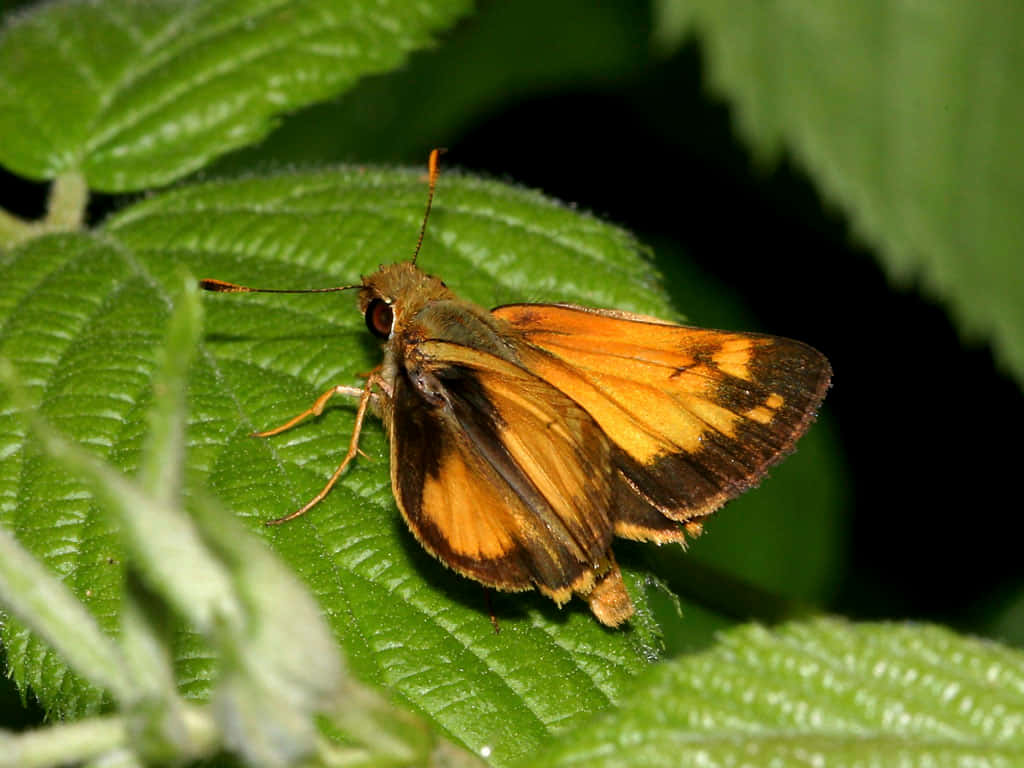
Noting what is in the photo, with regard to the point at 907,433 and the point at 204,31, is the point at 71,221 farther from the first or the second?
the point at 907,433

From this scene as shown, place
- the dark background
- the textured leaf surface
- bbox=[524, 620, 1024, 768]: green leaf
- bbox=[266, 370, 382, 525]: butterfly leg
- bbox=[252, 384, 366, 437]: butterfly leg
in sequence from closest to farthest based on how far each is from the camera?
bbox=[524, 620, 1024, 768]: green leaf → the textured leaf surface → bbox=[266, 370, 382, 525]: butterfly leg → bbox=[252, 384, 366, 437]: butterfly leg → the dark background

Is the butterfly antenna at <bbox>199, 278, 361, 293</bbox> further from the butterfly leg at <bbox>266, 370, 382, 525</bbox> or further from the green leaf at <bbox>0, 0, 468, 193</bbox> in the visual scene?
the green leaf at <bbox>0, 0, 468, 193</bbox>

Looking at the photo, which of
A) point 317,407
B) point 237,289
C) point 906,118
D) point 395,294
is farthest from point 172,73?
point 906,118

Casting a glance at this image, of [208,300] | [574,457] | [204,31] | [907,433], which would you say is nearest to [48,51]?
[204,31]

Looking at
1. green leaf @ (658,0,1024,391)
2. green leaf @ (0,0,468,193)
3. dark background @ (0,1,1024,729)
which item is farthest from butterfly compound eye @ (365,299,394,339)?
dark background @ (0,1,1024,729)

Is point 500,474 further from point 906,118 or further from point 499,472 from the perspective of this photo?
point 906,118

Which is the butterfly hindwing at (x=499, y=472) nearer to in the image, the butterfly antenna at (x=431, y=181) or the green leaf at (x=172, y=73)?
the butterfly antenna at (x=431, y=181)

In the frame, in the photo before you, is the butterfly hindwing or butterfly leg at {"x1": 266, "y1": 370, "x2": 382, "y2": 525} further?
butterfly leg at {"x1": 266, "y1": 370, "x2": 382, "y2": 525}

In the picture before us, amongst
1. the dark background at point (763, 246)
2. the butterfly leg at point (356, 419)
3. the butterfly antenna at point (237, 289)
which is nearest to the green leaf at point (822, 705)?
the butterfly leg at point (356, 419)
